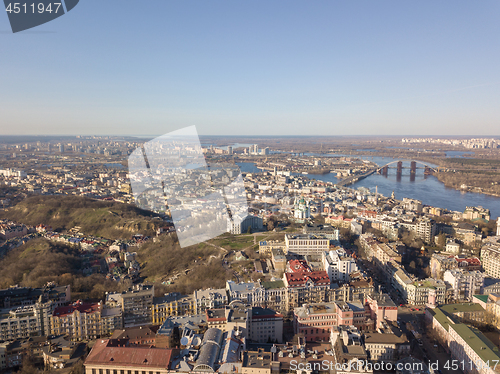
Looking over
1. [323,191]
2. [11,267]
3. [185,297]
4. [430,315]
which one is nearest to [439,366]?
[430,315]

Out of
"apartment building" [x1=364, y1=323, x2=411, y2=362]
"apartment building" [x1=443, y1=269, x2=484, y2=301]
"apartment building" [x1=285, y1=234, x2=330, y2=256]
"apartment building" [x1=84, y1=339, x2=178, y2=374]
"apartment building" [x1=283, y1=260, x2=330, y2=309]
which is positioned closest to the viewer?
"apartment building" [x1=84, y1=339, x2=178, y2=374]

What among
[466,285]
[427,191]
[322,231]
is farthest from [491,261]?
[427,191]

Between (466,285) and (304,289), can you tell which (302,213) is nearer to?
(466,285)

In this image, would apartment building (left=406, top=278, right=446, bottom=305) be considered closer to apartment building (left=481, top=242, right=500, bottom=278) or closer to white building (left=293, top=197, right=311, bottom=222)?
apartment building (left=481, top=242, right=500, bottom=278)

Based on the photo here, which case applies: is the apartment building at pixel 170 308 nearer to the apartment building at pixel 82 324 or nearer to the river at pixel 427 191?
the apartment building at pixel 82 324

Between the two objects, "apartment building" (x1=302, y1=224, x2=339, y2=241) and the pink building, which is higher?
"apartment building" (x1=302, y1=224, x2=339, y2=241)

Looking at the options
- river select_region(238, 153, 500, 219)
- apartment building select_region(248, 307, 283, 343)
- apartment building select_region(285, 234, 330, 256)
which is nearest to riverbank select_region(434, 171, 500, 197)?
river select_region(238, 153, 500, 219)
